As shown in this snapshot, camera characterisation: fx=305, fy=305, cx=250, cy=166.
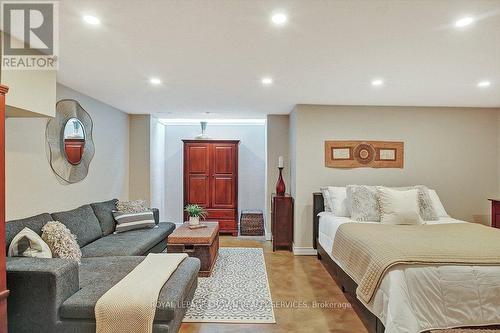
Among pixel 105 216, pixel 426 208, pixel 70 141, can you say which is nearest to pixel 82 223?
pixel 105 216

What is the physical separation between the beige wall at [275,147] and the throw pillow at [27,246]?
379 cm

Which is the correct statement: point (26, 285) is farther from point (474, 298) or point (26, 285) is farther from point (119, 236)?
point (474, 298)

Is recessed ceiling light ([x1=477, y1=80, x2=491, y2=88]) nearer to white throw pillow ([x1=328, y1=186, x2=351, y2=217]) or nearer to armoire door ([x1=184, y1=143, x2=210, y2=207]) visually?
white throw pillow ([x1=328, y1=186, x2=351, y2=217])

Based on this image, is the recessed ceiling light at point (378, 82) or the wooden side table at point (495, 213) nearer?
the recessed ceiling light at point (378, 82)

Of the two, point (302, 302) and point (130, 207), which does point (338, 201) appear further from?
point (130, 207)

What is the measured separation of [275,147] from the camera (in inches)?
222

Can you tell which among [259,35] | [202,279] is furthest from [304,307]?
[259,35]

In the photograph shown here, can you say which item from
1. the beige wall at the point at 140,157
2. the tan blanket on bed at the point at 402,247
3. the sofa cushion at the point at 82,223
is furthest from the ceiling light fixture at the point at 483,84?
the beige wall at the point at 140,157

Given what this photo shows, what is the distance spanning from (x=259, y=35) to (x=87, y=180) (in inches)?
130

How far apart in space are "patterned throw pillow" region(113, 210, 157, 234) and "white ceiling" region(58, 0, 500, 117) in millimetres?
1672

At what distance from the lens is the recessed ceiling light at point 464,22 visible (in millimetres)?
1995

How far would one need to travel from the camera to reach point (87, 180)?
427 centimetres

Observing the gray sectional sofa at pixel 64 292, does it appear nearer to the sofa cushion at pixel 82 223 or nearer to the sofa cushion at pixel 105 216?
the sofa cushion at pixel 82 223

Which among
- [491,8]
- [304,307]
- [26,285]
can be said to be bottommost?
[304,307]
